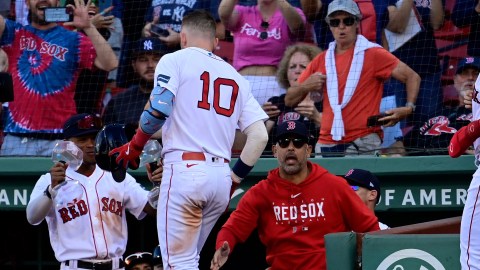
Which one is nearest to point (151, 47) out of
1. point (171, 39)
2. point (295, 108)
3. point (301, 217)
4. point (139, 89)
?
point (171, 39)

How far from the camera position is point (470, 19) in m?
8.09

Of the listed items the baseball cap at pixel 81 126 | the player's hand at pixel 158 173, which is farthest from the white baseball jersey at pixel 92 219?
the player's hand at pixel 158 173

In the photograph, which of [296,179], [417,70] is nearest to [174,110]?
[296,179]

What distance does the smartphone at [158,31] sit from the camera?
8.63m

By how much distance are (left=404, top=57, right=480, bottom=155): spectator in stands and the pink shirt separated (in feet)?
4.25

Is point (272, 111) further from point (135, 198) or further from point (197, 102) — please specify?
point (197, 102)

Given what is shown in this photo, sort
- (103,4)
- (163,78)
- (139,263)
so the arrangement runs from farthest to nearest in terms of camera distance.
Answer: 1. (103,4)
2. (139,263)
3. (163,78)

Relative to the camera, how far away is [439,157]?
7.49m

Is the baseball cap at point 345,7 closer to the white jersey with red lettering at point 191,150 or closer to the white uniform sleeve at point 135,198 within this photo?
the white uniform sleeve at point 135,198

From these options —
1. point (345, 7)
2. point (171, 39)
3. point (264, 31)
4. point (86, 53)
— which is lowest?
point (86, 53)

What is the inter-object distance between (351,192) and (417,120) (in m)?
2.11

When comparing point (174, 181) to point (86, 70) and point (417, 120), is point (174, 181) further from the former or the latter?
point (86, 70)

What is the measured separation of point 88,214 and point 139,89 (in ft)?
7.44

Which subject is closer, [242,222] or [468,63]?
[242,222]
